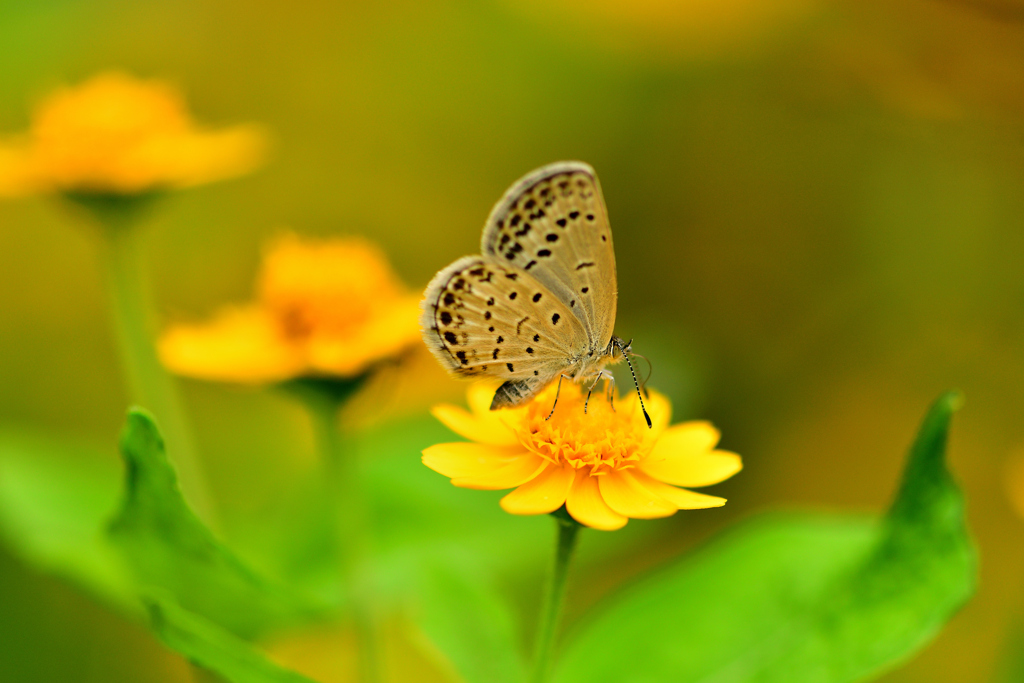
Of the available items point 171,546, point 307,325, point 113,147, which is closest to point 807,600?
point 171,546

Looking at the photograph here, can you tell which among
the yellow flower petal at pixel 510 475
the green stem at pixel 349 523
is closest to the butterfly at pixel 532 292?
the yellow flower petal at pixel 510 475

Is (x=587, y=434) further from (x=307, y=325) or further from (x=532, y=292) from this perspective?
(x=307, y=325)

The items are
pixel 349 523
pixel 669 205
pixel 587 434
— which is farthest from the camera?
pixel 669 205

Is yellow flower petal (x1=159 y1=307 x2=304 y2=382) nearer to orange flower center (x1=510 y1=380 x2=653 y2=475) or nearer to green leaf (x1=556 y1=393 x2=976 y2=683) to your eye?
orange flower center (x1=510 y1=380 x2=653 y2=475)

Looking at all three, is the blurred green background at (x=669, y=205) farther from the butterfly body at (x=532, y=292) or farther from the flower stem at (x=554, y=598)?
the flower stem at (x=554, y=598)

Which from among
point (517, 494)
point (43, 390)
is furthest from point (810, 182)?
point (43, 390)

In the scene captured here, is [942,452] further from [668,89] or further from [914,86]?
[668,89]
